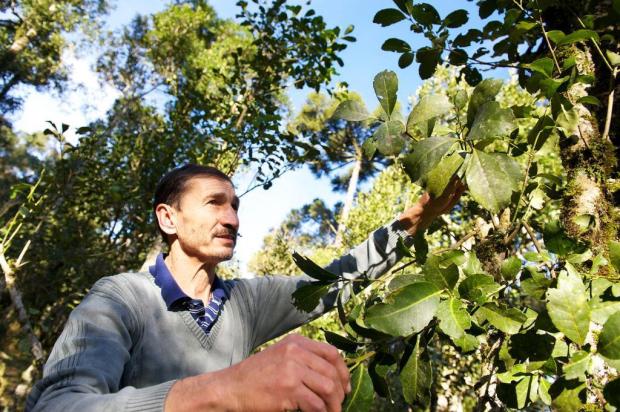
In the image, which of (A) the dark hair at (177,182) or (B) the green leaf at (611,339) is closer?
(B) the green leaf at (611,339)

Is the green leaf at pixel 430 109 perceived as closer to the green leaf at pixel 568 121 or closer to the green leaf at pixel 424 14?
the green leaf at pixel 568 121

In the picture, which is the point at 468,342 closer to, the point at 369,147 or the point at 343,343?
the point at 343,343

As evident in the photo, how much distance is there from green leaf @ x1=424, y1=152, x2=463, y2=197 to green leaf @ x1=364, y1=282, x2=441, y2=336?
0.24m

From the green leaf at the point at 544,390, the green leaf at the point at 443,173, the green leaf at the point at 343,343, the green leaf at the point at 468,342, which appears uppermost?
the green leaf at the point at 443,173

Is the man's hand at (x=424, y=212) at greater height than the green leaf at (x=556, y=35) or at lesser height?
lesser

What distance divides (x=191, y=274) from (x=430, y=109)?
1.40 metres

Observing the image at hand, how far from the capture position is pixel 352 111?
48.7 inches

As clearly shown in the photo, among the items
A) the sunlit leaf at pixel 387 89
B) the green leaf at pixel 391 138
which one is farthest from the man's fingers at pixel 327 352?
the sunlit leaf at pixel 387 89

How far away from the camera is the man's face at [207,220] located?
1987 millimetres

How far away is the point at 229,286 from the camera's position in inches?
87.1

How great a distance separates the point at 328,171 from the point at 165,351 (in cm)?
2636

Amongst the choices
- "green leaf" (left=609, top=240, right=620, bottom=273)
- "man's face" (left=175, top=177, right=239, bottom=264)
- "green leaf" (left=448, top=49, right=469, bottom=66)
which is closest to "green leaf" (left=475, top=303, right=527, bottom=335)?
"green leaf" (left=609, top=240, right=620, bottom=273)

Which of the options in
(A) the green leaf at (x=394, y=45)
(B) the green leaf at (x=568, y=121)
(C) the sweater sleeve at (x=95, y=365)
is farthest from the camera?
(A) the green leaf at (x=394, y=45)

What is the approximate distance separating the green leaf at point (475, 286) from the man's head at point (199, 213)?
1.31 meters
